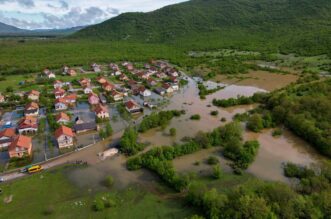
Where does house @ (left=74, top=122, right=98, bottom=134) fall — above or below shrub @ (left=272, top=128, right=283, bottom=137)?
below

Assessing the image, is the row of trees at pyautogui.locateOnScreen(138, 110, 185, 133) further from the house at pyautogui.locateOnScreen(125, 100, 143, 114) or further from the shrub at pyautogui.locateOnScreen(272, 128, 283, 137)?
the shrub at pyautogui.locateOnScreen(272, 128, 283, 137)

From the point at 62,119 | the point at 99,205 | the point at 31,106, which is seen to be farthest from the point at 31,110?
the point at 99,205

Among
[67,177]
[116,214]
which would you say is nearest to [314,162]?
[116,214]

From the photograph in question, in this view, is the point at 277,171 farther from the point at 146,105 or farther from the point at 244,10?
the point at 244,10

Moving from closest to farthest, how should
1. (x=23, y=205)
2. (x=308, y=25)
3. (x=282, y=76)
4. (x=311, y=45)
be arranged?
Answer: (x=23, y=205)
(x=282, y=76)
(x=311, y=45)
(x=308, y=25)

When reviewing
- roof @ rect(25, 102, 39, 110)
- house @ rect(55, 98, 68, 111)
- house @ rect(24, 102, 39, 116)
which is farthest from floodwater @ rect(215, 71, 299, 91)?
house @ rect(24, 102, 39, 116)

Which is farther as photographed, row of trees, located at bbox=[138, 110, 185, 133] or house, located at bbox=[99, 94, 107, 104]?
house, located at bbox=[99, 94, 107, 104]
